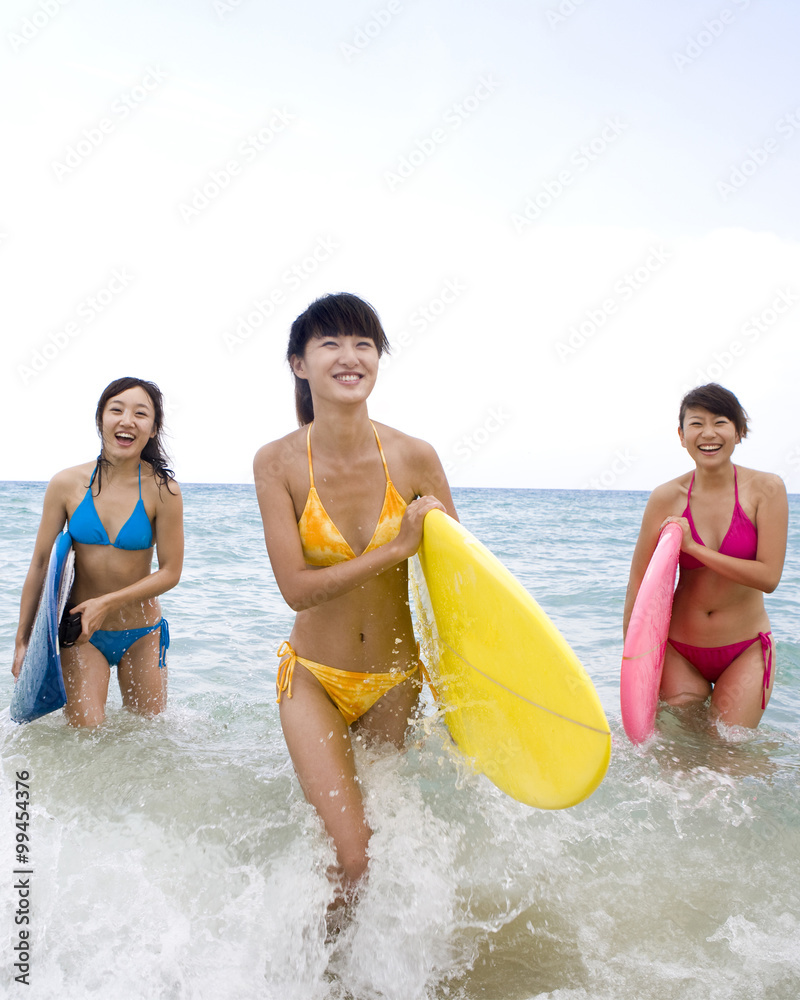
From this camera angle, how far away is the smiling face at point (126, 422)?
12.6 feet

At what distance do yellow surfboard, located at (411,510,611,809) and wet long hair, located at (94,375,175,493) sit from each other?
5.71ft

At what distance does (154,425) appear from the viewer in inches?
159

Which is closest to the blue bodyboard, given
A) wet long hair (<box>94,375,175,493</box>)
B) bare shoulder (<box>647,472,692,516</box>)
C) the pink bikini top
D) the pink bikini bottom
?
wet long hair (<box>94,375,175,493</box>)

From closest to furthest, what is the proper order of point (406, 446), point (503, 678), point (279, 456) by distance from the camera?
point (503, 678) → point (279, 456) → point (406, 446)

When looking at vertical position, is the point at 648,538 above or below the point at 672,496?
below

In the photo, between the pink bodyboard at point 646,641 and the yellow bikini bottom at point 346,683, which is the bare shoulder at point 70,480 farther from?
the pink bodyboard at point 646,641

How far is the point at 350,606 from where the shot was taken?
9.20 feet

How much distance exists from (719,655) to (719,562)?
0.63 m

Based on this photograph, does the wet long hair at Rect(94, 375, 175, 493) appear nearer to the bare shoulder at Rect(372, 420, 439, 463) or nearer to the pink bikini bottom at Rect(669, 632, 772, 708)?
the bare shoulder at Rect(372, 420, 439, 463)

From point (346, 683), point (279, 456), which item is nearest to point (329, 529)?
point (279, 456)

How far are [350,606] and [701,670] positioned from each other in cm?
222

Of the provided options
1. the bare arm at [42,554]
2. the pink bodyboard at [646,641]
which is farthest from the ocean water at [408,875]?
the bare arm at [42,554]

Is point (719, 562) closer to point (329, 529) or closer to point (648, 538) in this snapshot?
point (648, 538)

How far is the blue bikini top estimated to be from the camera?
381cm
